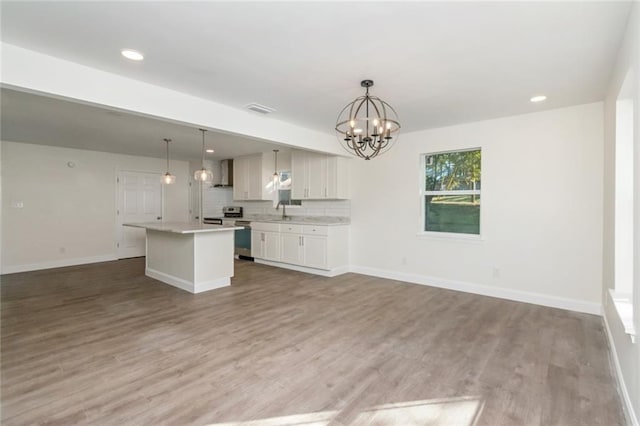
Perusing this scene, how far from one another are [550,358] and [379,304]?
1.81m

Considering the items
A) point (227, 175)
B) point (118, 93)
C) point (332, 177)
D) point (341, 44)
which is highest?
point (341, 44)

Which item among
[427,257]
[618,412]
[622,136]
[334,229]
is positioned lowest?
[618,412]

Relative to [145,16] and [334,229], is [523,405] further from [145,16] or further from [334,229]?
[334,229]

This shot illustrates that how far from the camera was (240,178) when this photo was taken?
764 cm

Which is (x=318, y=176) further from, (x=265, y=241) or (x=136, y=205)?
(x=136, y=205)

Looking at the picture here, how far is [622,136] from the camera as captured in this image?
2646 millimetres

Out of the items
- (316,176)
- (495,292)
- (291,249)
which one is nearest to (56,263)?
(291,249)

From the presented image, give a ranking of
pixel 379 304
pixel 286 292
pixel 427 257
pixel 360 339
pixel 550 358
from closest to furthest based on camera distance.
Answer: pixel 550 358
pixel 360 339
pixel 379 304
pixel 286 292
pixel 427 257

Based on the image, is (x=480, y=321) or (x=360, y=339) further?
(x=480, y=321)

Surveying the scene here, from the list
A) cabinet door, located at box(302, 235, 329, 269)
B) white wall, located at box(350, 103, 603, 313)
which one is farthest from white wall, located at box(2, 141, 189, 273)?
white wall, located at box(350, 103, 603, 313)

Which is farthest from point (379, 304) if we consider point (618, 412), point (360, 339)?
point (618, 412)

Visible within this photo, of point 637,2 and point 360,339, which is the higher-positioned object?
point 637,2

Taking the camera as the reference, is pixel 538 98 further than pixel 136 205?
No

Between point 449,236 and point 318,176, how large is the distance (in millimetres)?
2622
